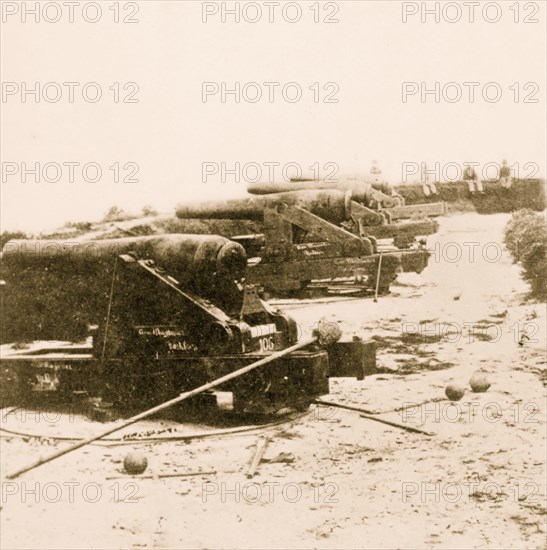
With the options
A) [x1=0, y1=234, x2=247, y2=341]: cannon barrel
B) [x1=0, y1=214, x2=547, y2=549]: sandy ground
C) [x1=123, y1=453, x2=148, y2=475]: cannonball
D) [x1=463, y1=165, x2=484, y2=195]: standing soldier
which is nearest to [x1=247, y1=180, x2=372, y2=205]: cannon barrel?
[x1=0, y1=214, x2=547, y2=549]: sandy ground

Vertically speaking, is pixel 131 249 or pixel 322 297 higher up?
pixel 131 249

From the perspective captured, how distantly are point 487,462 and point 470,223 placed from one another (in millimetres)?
15593

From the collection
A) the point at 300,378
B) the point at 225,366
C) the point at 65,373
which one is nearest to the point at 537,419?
the point at 300,378

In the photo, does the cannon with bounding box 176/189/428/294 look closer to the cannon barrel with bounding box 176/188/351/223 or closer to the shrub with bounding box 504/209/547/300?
the cannon barrel with bounding box 176/188/351/223

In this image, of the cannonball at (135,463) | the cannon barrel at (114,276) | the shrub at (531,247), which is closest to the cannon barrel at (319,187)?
the shrub at (531,247)

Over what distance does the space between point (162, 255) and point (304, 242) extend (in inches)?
180

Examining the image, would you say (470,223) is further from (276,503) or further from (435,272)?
(276,503)

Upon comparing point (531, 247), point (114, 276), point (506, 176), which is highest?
point (506, 176)

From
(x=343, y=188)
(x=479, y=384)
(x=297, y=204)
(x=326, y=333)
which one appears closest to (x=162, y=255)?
(x=326, y=333)

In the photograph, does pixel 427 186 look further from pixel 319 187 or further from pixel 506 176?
pixel 319 187

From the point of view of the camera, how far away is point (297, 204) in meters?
10.6

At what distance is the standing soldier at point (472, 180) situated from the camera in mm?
22172

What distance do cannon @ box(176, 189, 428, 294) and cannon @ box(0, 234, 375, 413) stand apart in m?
3.38

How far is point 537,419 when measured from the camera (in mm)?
6070
